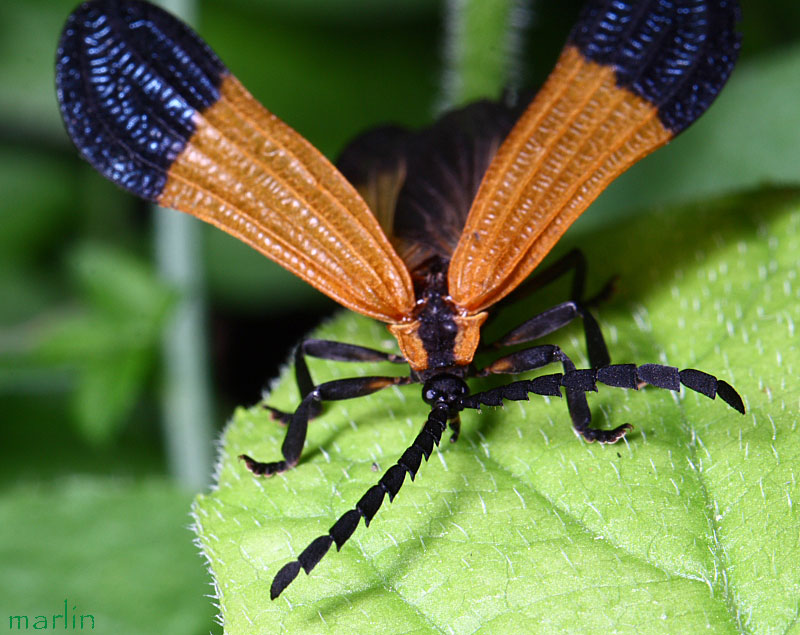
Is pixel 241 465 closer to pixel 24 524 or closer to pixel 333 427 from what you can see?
pixel 333 427

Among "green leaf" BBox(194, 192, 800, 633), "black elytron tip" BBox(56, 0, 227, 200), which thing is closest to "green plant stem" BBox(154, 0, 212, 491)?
"black elytron tip" BBox(56, 0, 227, 200)

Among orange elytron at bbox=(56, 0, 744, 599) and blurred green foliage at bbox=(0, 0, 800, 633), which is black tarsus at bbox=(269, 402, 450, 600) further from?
blurred green foliage at bbox=(0, 0, 800, 633)

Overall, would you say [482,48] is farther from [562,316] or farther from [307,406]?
[307,406]

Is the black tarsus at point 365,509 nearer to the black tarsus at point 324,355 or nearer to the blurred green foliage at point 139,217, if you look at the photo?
the black tarsus at point 324,355

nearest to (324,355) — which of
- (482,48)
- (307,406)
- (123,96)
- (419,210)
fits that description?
(307,406)

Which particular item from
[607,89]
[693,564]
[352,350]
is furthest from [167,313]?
[693,564]

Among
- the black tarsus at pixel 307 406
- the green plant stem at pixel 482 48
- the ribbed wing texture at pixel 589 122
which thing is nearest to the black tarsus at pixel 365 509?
the black tarsus at pixel 307 406
